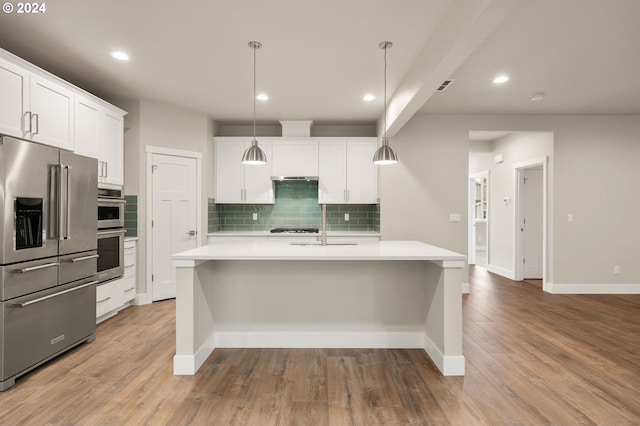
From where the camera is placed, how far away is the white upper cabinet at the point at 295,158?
5.50 m

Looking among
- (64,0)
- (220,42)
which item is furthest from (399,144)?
(64,0)

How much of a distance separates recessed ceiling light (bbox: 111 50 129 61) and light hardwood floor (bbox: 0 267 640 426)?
268 cm

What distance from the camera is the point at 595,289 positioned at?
5262 mm

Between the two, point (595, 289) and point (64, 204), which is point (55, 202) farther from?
point (595, 289)

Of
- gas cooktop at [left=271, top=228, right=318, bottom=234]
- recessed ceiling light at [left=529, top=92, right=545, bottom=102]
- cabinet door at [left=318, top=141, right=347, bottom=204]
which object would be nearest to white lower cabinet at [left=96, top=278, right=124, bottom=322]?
gas cooktop at [left=271, top=228, right=318, bottom=234]

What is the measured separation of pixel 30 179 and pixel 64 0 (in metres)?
1.29

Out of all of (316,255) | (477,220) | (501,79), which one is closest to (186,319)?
(316,255)

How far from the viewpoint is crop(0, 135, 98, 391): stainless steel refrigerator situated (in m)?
2.37

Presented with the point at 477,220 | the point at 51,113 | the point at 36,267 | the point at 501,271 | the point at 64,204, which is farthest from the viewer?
the point at 477,220

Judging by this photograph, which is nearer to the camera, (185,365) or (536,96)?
(185,365)

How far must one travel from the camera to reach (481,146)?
24.0ft

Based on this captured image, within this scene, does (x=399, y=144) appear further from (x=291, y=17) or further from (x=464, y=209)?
(x=291, y=17)

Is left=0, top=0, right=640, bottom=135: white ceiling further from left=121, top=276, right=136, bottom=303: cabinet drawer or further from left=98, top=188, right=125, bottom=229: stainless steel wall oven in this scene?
left=121, top=276, right=136, bottom=303: cabinet drawer

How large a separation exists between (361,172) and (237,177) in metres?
1.95
